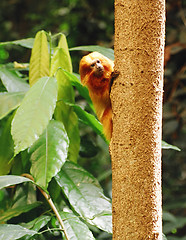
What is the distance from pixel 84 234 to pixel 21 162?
320mm

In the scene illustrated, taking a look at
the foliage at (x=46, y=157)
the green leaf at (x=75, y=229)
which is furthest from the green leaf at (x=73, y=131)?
the green leaf at (x=75, y=229)

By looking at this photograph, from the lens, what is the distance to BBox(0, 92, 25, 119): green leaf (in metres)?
0.96

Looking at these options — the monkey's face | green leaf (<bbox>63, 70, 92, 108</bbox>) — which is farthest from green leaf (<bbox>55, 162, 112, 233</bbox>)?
the monkey's face

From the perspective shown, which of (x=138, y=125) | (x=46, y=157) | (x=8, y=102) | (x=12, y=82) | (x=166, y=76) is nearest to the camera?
(x=138, y=125)

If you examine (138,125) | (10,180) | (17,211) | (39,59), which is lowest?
(17,211)

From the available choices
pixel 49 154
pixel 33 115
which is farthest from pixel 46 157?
pixel 33 115

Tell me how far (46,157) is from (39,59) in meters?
0.32

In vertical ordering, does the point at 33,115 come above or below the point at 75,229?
above

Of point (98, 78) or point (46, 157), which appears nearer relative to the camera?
point (46, 157)

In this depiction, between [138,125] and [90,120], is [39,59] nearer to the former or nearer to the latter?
[90,120]

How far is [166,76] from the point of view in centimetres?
234

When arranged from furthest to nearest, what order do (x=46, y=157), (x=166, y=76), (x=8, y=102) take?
(x=166, y=76) < (x=8, y=102) < (x=46, y=157)

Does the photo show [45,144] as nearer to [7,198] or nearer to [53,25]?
[7,198]

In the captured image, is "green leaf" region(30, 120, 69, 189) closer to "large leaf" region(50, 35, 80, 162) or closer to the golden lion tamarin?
"large leaf" region(50, 35, 80, 162)
